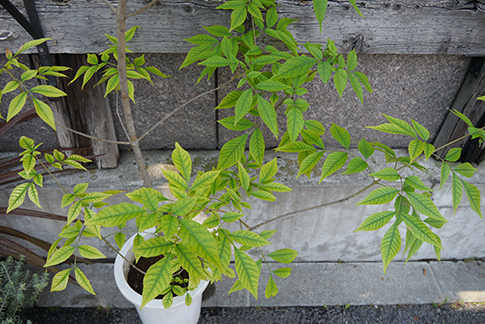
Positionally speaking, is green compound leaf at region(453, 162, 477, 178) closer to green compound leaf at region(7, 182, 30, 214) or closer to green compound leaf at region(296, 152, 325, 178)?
green compound leaf at region(296, 152, 325, 178)

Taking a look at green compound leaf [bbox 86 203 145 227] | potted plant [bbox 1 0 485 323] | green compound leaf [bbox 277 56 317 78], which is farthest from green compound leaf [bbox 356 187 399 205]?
green compound leaf [bbox 86 203 145 227]

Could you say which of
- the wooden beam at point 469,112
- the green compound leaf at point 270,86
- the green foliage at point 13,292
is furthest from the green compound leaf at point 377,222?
the green foliage at point 13,292

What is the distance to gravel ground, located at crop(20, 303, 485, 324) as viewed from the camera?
207cm

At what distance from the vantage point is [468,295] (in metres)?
2.28

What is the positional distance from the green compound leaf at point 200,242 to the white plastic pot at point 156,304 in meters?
0.89

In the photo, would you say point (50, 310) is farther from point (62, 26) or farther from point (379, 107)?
point (379, 107)

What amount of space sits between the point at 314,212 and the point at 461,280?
50.8 inches

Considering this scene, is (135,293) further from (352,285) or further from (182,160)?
(352,285)

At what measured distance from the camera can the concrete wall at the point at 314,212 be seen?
197 cm

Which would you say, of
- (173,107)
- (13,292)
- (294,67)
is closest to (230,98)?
(294,67)

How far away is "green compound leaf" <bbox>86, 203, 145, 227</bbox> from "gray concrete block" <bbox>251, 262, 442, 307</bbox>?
1.65 meters

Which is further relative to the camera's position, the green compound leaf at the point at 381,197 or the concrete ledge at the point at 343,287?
the concrete ledge at the point at 343,287

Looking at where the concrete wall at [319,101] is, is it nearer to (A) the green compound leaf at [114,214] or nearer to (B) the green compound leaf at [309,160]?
(B) the green compound leaf at [309,160]

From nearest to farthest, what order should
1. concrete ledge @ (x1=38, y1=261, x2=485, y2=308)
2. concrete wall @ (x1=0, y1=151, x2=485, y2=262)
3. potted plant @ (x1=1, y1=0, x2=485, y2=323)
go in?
potted plant @ (x1=1, y1=0, x2=485, y2=323) < concrete wall @ (x1=0, y1=151, x2=485, y2=262) < concrete ledge @ (x1=38, y1=261, x2=485, y2=308)
